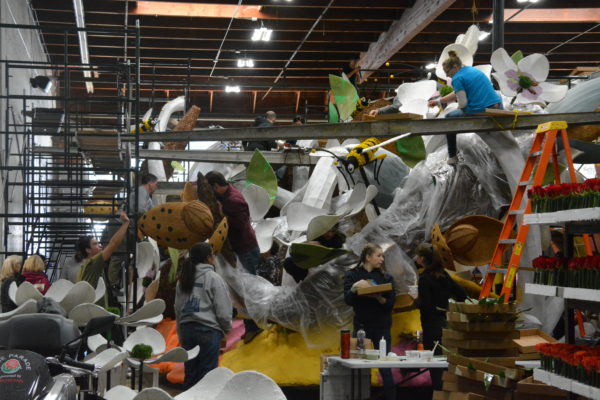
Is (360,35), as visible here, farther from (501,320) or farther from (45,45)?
(501,320)

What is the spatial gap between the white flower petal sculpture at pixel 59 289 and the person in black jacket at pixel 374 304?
2784 mm

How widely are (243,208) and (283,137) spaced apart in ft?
2.64

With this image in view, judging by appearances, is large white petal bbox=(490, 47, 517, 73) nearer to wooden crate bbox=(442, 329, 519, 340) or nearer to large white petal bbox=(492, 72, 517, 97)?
large white petal bbox=(492, 72, 517, 97)

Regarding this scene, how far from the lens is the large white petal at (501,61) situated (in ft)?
27.3

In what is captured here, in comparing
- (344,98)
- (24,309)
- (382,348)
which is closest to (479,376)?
(382,348)

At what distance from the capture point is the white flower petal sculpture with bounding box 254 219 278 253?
328 inches

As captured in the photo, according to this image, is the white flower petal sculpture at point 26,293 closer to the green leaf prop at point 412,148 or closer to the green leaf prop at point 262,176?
the green leaf prop at point 262,176

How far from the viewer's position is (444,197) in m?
8.41

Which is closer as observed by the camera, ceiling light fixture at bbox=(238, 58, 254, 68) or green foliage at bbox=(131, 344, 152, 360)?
green foliage at bbox=(131, 344, 152, 360)

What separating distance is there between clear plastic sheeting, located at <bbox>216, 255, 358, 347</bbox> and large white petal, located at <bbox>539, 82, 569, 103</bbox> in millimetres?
2411

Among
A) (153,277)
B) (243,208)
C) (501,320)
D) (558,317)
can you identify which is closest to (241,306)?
(243,208)

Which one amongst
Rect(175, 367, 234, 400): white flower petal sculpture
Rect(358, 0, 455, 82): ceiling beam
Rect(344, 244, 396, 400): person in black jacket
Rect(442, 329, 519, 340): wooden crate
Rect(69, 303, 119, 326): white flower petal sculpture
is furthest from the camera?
Rect(358, 0, 455, 82): ceiling beam

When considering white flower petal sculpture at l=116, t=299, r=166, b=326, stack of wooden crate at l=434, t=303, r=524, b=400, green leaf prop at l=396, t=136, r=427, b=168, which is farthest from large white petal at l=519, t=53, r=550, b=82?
white flower petal sculpture at l=116, t=299, r=166, b=326

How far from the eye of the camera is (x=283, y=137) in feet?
25.8
